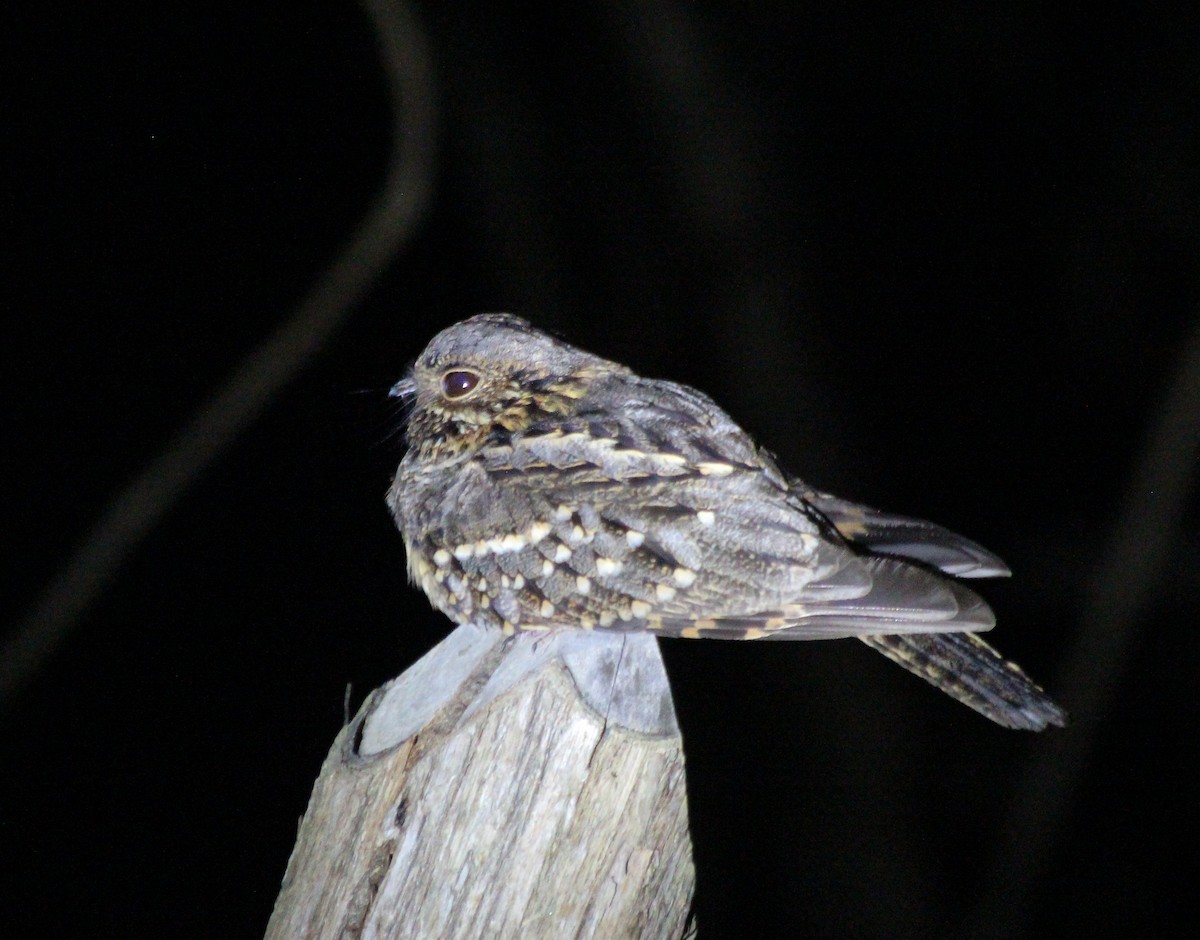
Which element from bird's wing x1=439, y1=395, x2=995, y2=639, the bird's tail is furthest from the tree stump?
the bird's tail

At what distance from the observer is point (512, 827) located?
46.9 inches

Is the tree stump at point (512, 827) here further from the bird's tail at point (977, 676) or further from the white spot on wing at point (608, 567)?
the bird's tail at point (977, 676)

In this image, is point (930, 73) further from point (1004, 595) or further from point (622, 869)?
point (622, 869)

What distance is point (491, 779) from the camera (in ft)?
3.96

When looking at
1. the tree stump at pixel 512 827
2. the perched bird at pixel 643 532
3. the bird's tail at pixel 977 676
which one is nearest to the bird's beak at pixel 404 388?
the perched bird at pixel 643 532

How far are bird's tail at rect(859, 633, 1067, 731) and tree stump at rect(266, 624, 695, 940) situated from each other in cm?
57

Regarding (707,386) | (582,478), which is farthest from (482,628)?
(707,386)

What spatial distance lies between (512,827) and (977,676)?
0.86 m

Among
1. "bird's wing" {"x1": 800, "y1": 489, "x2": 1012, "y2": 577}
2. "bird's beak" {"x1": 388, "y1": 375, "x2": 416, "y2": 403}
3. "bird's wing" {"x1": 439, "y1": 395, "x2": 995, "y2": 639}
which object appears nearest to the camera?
"bird's wing" {"x1": 439, "y1": 395, "x2": 995, "y2": 639}

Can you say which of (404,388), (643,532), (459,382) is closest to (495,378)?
(459,382)

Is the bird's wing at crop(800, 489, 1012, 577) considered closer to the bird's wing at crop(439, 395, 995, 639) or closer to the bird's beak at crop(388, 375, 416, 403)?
the bird's wing at crop(439, 395, 995, 639)

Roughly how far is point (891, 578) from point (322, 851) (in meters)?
0.93

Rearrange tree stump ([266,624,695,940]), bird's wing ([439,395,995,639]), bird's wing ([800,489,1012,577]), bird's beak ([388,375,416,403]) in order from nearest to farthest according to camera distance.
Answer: tree stump ([266,624,695,940]) < bird's wing ([439,395,995,639]) < bird's wing ([800,489,1012,577]) < bird's beak ([388,375,416,403])

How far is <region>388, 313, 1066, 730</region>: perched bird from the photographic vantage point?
1.45 m
